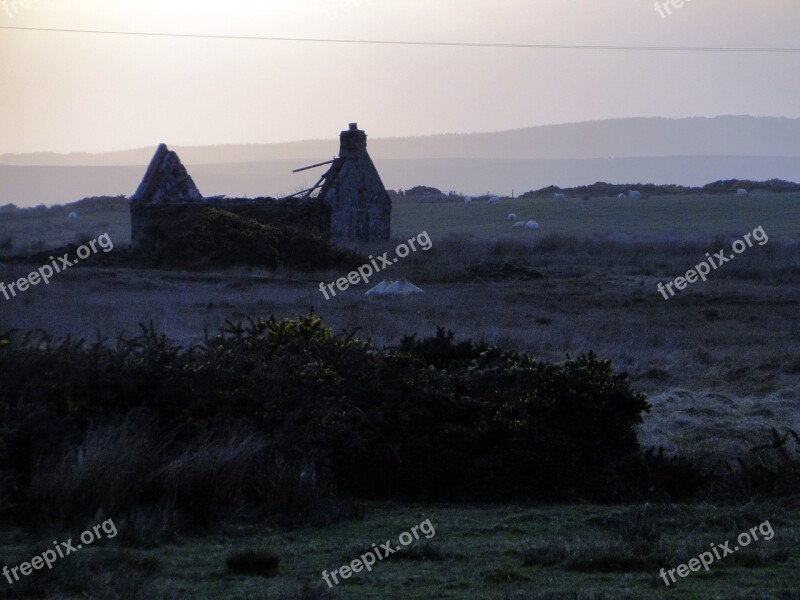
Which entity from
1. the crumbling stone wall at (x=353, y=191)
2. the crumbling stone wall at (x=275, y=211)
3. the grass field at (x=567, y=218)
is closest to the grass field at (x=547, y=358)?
the crumbling stone wall at (x=353, y=191)

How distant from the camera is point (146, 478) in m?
7.24

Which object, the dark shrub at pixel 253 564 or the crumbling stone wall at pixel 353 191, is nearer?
the dark shrub at pixel 253 564

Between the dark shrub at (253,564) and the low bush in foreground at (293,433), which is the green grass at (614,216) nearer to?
the low bush in foreground at (293,433)

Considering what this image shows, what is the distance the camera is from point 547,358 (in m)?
15.2

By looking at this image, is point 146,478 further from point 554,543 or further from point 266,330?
point 266,330

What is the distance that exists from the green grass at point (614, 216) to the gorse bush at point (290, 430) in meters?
42.6

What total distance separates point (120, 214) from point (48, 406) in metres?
66.8

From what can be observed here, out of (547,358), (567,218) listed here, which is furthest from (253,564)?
(567,218)

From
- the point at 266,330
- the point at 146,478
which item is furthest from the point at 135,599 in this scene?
the point at 266,330

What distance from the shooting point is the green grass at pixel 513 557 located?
5.63 meters

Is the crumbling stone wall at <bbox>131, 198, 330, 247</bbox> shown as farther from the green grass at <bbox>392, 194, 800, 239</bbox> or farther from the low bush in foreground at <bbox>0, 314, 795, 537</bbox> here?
the low bush in foreground at <bbox>0, 314, 795, 537</bbox>

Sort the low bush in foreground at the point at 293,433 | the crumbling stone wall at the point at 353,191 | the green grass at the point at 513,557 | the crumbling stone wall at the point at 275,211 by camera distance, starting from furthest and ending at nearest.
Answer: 1. the crumbling stone wall at the point at 353,191
2. the crumbling stone wall at the point at 275,211
3. the low bush in foreground at the point at 293,433
4. the green grass at the point at 513,557

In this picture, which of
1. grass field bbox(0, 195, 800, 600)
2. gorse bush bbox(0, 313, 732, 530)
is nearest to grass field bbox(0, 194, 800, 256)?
grass field bbox(0, 195, 800, 600)

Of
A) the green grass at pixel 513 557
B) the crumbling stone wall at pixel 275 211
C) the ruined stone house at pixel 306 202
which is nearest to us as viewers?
the green grass at pixel 513 557
